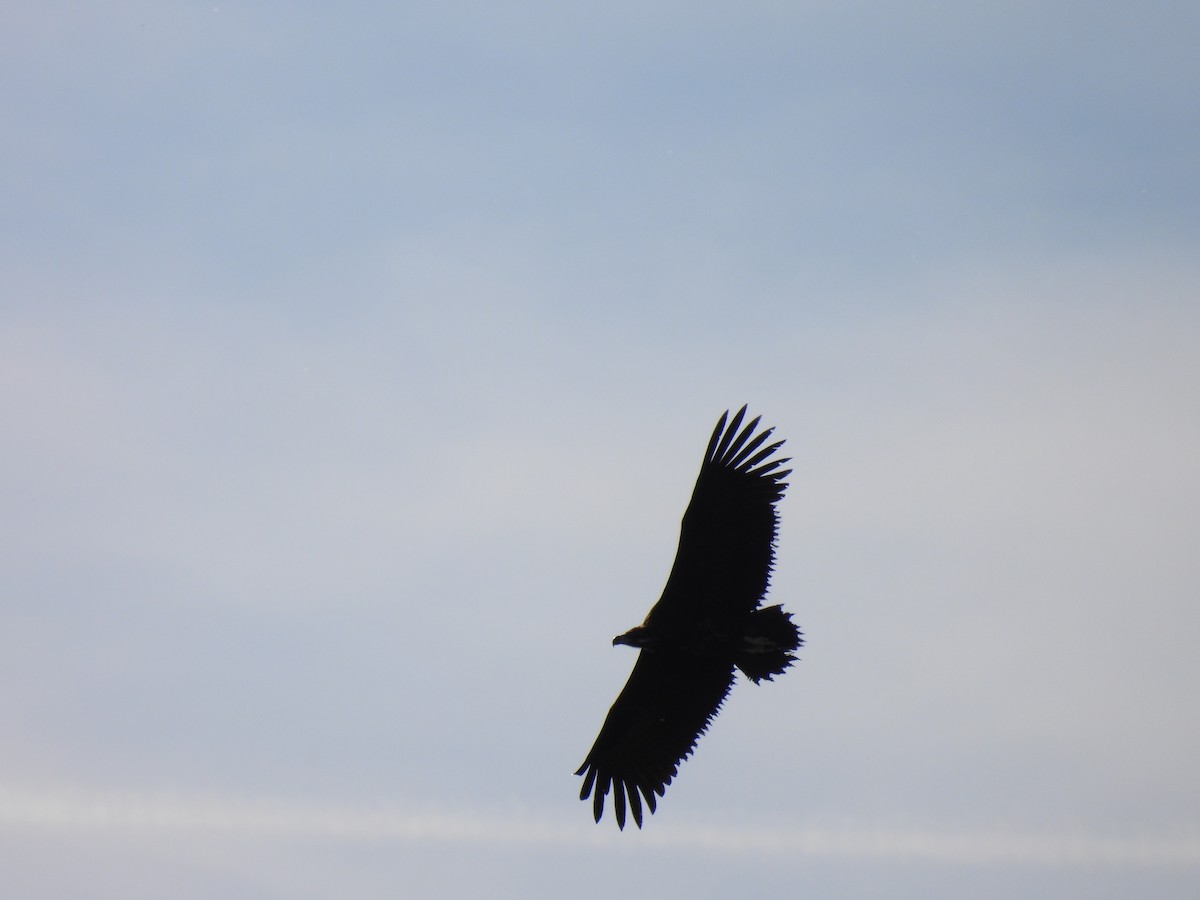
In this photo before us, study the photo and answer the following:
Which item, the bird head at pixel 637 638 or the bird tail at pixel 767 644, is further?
the bird head at pixel 637 638

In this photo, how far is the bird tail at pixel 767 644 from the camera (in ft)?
49.6

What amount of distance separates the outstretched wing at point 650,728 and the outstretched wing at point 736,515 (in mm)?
1573

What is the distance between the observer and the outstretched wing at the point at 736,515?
610 inches

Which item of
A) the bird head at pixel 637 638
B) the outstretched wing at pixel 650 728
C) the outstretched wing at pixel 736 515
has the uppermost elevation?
the outstretched wing at pixel 736 515

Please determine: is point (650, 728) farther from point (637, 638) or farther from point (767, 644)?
point (767, 644)

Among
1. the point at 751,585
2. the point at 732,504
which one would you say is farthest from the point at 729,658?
the point at 732,504

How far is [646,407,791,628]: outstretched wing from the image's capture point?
50.8 ft

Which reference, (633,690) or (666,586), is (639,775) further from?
(666,586)

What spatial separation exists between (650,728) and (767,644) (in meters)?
2.75

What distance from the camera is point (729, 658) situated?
1595cm

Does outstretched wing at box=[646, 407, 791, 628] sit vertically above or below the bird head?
above

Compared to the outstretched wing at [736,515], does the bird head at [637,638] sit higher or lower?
lower

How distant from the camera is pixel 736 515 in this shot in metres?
15.5

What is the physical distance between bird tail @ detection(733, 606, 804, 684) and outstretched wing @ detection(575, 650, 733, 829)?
0.98 meters
